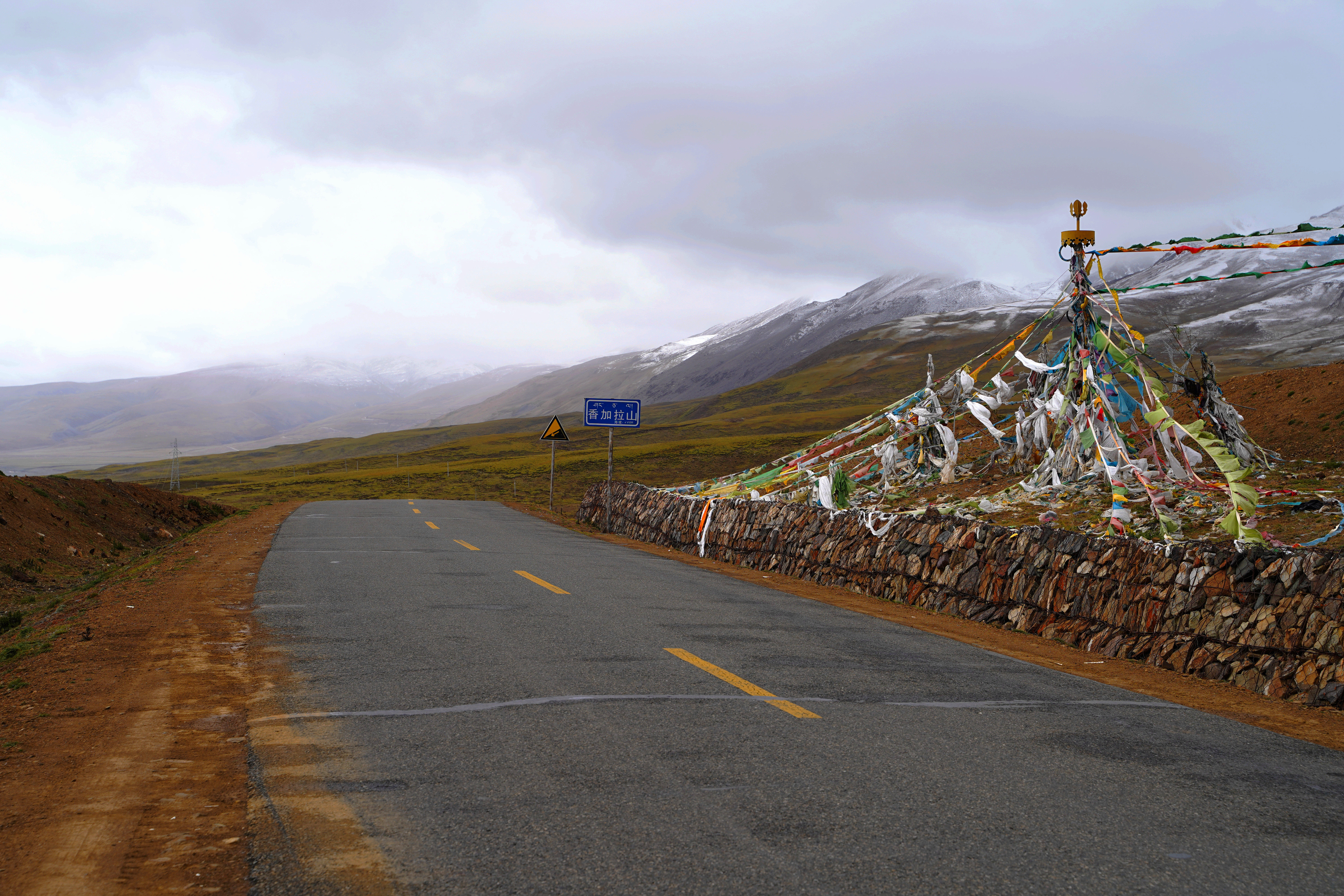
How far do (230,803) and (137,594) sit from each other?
859 cm

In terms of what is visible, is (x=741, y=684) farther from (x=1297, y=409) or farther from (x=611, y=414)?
(x=1297, y=409)

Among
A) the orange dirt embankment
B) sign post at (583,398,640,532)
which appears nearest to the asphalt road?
the orange dirt embankment

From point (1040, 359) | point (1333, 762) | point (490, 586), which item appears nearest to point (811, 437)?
point (1040, 359)

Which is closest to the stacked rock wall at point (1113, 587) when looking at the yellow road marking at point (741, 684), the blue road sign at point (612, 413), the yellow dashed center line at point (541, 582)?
the yellow road marking at point (741, 684)

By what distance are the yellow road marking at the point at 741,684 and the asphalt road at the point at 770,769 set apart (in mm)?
32

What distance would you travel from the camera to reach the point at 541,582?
478 inches

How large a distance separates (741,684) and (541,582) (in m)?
5.97

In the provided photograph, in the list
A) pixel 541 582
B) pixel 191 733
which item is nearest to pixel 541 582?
pixel 541 582

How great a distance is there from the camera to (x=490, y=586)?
37.7ft

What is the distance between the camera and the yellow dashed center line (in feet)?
36.9

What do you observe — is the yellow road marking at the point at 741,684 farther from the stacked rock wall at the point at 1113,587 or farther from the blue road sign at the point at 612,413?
the blue road sign at the point at 612,413

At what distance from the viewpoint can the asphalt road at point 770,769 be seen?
3.55 m

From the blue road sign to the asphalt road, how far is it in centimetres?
1698

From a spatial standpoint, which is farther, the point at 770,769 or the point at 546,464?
the point at 546,464
